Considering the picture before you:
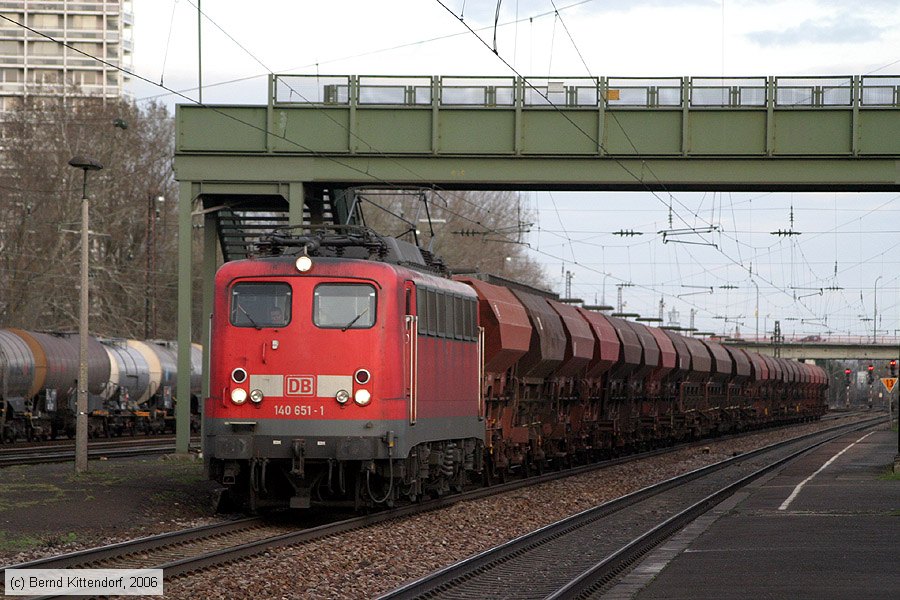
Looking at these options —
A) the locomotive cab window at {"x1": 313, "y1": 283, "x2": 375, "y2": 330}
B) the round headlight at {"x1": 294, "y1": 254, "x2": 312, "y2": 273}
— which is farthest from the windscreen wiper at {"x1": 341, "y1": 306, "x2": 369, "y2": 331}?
the round headlight at {"x1": 294, "y1": 254, "x2": 312, "y2": 273}

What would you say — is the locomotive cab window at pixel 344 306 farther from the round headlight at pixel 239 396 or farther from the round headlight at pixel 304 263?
the round headlight at pixel 239 396

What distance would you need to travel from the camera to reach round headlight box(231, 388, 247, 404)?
17.2 metres

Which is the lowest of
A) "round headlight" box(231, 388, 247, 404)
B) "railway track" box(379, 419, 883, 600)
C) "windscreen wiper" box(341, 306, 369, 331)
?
"railway track" box(379, 419, 883, 600)

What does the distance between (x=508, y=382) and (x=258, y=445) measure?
9.50 meters

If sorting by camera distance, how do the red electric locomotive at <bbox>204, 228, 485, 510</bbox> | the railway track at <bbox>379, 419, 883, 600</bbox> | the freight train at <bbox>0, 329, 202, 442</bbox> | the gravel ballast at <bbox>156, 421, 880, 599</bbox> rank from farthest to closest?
the freight train at <bbox>0, 329, 202, 442</bbox>
the red electric locomotive at <bbox>204, 228, 485, 510</bbox>
the railway track at <bbox>379, 419, 883, 600</bbox>
the gravel ballast at <bbox>156, 421, 880, 599</bbox>

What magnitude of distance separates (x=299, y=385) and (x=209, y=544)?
262 centimetres

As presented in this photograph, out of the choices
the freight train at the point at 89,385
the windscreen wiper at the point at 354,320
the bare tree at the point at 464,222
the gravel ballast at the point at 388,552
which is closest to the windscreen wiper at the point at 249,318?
the windscreen wiper at the point at 354,320

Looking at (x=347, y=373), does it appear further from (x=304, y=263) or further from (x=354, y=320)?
(x=304, y=263)

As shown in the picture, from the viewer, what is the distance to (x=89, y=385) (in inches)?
1709

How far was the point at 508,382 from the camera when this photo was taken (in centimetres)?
2583

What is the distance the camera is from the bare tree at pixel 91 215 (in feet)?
188

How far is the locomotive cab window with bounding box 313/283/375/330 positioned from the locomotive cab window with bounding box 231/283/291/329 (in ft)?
1.35

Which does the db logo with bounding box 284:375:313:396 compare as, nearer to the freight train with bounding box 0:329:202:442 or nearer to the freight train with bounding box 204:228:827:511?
the freight train with bounding box 204:228:827:511

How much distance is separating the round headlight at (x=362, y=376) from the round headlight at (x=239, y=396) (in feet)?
4.75
